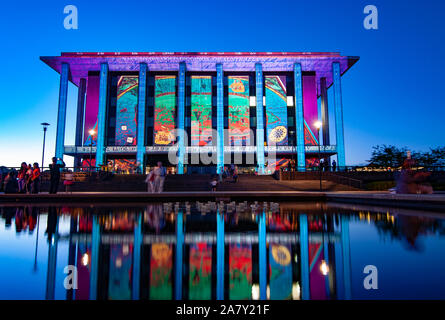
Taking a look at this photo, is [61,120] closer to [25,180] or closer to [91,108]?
[91,108]

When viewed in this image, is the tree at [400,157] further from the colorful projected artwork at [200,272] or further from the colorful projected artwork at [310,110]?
the colorful projected artwork at [200,272]

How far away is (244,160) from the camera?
126 feet

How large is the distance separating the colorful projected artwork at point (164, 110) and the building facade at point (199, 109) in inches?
5.9

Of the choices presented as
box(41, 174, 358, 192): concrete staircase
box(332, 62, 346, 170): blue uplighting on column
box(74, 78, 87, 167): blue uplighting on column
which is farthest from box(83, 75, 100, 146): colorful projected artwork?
box(332, 62, 346, 170): blue uplighting on column

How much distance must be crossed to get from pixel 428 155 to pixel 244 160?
100 feet

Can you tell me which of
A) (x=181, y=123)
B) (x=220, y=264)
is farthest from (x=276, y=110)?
(x=220, y=264)

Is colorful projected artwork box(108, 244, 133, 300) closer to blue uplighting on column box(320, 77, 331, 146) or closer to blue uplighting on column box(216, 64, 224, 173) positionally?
blue uplighting on column box(216, 64, 224, 173)

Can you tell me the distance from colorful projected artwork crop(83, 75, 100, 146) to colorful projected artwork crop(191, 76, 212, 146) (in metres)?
14.7

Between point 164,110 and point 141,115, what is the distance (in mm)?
3665

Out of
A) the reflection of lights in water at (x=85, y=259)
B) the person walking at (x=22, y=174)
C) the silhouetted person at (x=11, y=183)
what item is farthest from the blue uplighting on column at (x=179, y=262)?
the person walking at (x=22, y=174)

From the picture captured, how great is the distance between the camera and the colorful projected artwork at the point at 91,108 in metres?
35.6
